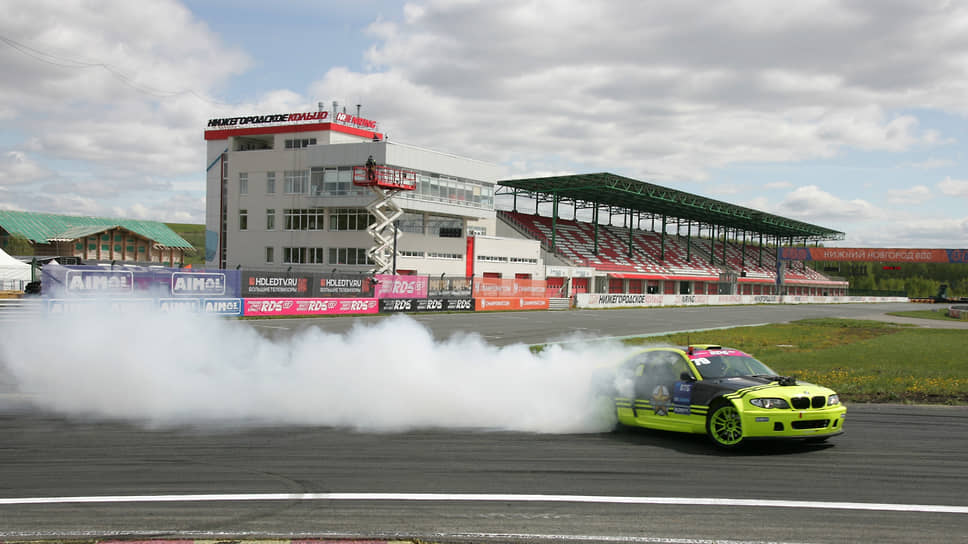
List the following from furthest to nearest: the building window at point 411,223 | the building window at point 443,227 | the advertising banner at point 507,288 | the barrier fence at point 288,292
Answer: the building window at point 443,227
the building window at point 411,223
the advertising banner at point 507,288
the barrier fence at point 288,292

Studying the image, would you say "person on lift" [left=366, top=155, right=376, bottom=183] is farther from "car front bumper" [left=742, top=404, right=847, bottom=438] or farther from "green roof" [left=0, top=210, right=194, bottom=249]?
"green roof" [left=0, top=210, right=194, bottom=249]

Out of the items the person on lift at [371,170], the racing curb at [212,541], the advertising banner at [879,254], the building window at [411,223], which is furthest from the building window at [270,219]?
the advertising banner at [879,254]

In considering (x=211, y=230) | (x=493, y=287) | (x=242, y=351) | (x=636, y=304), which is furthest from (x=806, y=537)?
(x=211, y=230)

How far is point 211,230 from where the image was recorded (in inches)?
2817

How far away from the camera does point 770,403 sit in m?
8.41

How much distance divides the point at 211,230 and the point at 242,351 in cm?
6267

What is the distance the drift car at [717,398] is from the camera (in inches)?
330

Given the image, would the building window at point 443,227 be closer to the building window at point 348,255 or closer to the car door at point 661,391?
the building window at point 348,255

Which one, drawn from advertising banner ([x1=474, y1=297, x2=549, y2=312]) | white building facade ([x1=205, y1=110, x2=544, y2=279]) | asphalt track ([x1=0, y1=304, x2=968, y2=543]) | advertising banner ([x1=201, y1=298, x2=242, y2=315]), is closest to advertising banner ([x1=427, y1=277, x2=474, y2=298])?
advertising banner ([x1=474, y1=297, x2=549, y2=312])

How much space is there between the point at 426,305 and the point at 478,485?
116 feet

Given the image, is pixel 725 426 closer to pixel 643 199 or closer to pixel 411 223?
pixel 411 223

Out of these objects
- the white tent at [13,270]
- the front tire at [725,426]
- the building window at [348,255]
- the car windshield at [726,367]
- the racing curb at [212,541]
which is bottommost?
the racing curb at [212,541]

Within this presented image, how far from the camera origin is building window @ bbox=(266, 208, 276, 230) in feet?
199

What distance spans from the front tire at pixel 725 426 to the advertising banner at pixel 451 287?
114ft
